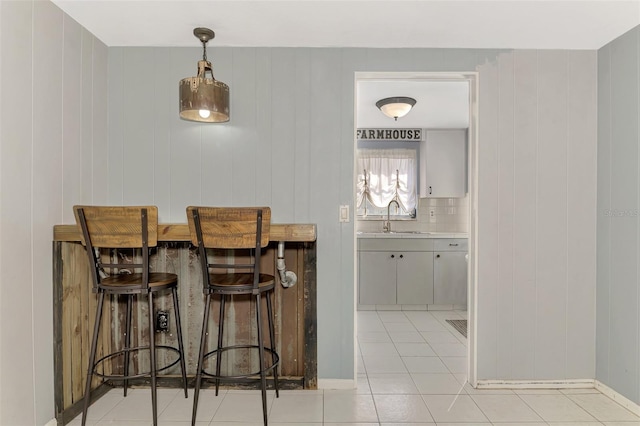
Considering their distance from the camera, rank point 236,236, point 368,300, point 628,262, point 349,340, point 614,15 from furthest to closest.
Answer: point 368,300 → point 349,340 → point 628,262 → point 614,15 → point 236,236

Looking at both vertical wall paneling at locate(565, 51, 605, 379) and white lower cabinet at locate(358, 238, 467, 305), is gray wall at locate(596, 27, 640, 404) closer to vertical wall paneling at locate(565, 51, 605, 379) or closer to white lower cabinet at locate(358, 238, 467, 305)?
vertical wall paneling at locate(565, 51, 605, 379)

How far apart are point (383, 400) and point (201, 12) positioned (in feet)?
8.23

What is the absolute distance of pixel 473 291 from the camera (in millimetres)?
2592

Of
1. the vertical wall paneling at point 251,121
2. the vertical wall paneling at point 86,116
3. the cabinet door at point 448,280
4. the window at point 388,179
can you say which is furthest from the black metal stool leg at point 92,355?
the window at point 388,179

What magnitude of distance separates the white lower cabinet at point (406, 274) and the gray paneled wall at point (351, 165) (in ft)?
6.88

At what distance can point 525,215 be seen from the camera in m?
2.57

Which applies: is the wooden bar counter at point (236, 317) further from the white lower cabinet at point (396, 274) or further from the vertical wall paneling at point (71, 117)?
the white lower cabinet at point (396, 274)

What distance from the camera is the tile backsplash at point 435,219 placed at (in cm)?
537

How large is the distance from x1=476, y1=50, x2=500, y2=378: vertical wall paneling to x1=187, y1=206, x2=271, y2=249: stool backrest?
151 centimetres

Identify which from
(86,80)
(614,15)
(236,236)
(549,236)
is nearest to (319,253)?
(236,236)

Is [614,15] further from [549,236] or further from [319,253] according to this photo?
[319,253]

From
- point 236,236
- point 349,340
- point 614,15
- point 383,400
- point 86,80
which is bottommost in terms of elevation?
point 383,400

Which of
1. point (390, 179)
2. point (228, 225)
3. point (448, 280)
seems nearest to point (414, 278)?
point (448, 280)

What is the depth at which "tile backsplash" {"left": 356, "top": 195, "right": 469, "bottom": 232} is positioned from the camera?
5.37 metres
